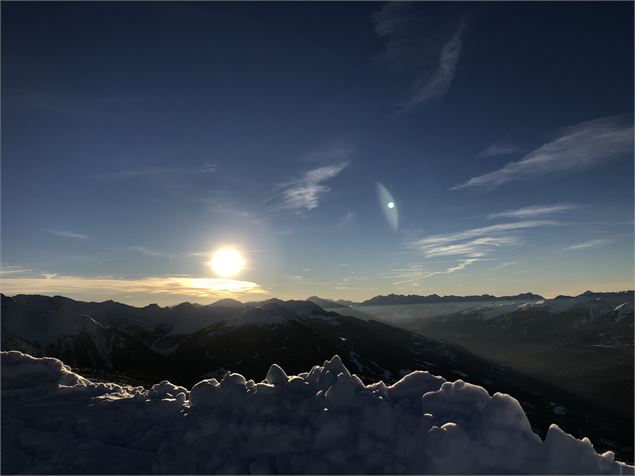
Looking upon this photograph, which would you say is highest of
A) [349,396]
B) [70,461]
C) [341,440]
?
[349,396]

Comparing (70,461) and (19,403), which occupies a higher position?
(19,403)

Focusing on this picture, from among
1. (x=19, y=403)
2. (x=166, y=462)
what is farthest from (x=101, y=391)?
(x=166, y=462)

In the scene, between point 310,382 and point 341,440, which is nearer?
point 341,440

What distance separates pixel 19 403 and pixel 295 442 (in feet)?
42.8

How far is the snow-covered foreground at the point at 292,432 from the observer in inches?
504

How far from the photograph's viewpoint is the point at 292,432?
14.5 m

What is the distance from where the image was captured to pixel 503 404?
13461 mm

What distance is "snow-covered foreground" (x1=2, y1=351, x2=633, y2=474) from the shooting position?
12.8 m

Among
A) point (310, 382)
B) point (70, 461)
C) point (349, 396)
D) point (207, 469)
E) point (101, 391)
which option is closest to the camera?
point (207, 469)

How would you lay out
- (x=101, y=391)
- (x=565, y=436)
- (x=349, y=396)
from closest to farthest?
1. (x=565, y=436)
2. (x=349, y=396)
3. (x=101, y=391)

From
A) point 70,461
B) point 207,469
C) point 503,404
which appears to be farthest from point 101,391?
point 503,404

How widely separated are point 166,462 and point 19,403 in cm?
884

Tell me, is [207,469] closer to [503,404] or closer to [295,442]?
[295,442]

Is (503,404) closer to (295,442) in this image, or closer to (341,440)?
(341,440)
